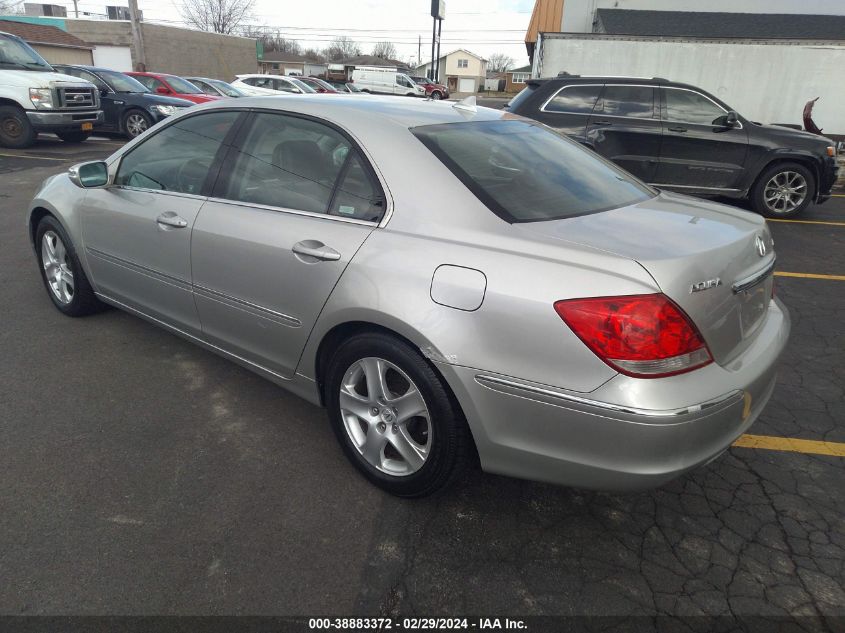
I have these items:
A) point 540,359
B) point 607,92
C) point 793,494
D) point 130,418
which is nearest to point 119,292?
point 130,418

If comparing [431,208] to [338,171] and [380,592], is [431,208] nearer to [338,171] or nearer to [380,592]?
[338,171]

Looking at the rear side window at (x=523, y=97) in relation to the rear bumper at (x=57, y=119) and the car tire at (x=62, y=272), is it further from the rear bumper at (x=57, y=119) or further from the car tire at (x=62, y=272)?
the rear bumper at (x=57, y=119)

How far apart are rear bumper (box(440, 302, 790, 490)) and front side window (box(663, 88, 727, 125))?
6677mm

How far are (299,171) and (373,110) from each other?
458 millimetres

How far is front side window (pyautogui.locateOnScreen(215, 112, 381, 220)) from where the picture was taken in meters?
2.65

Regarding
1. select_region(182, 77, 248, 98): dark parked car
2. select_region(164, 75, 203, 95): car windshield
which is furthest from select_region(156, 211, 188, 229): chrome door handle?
select_region(182, 77, 248, 98): dark parked car

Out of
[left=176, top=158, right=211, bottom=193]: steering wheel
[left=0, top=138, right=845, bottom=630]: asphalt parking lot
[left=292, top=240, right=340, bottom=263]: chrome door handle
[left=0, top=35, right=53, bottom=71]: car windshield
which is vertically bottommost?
[left=0, top=138, right=845, bottom=630]: asphalt parking lot

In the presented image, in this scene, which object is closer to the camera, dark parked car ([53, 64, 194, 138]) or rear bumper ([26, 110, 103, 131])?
rear bumper ([26, 110, 103, 131])

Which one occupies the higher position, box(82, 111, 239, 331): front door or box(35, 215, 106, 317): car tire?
box(82, 111, 239, 331): front door

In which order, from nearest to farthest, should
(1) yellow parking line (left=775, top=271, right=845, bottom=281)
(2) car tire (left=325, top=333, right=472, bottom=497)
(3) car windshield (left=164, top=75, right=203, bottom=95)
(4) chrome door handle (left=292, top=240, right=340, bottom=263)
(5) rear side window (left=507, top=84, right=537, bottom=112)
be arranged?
(2) car tire (left=325, top=333, right=472, bottom=497)
(4) chrome door handle (left=292, top=240, right=340, bottom=263)
(1) yellow parking line (left=775, top=271, right=845, bottom=281)
(5) rear side window (left=507, top=84, right=537, bottom=112)
(3) car windshield (left=164, top=75, right=203, bottom=95)

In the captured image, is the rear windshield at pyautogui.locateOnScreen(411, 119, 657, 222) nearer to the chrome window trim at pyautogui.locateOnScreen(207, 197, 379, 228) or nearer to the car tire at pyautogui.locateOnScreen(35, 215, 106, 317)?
the chrome window trim at pyautogui.locateOnScreen(207, 197, 379, 228)

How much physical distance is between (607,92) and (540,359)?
7.21 meters

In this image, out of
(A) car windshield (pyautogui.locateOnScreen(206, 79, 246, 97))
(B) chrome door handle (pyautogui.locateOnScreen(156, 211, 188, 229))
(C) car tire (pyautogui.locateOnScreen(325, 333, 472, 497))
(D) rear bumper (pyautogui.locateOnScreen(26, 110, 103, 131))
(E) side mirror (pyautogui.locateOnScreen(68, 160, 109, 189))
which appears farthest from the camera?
(A) car windshield (pyautogui.locateOnScreen(206, 79, 246, 97))

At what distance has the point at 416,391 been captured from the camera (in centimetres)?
236
